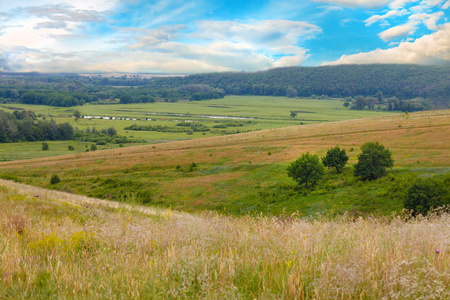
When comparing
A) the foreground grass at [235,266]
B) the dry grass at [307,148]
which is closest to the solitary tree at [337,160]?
the dry grass at [307,148]

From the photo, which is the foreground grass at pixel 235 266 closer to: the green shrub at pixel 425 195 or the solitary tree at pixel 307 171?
the green shrub at pixel 425 195

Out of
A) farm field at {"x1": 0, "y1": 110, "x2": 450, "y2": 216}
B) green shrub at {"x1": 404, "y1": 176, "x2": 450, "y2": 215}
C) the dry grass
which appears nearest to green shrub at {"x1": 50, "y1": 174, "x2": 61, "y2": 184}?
farm field at {"x1": 0, "y1": 110, "x2": 450, "y2": 216}

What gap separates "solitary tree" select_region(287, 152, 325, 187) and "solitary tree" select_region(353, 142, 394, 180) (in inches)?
191

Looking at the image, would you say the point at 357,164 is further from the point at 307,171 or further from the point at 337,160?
the point at 307,171

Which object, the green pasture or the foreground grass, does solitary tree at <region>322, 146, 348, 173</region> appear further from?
the green pasture

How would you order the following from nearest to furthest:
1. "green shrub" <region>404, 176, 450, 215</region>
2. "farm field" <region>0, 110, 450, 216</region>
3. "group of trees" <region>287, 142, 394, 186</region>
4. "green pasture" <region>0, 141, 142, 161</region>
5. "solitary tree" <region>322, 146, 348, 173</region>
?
"green shrub" <region>404, 176, 450, 215</region> < "farm field" <region>0, 110, 450, 216</region> < "group of trees" <region>287, 142, 394, 186</region> < "solitary tree" <region>322, 146, 348, 173</region> < "green pasture" <region>0, 141, 142, 161</region>

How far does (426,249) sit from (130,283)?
484 cm

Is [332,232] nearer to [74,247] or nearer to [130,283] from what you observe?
[130,283]

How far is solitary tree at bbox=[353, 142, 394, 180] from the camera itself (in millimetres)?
39219

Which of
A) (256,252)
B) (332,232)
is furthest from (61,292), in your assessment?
(332,232)

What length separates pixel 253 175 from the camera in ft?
174

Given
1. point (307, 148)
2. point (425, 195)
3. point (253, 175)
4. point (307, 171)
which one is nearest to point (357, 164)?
point (307, 171)

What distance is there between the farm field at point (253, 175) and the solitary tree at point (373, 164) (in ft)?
4.80

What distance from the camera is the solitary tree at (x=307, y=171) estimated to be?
4203 cm
